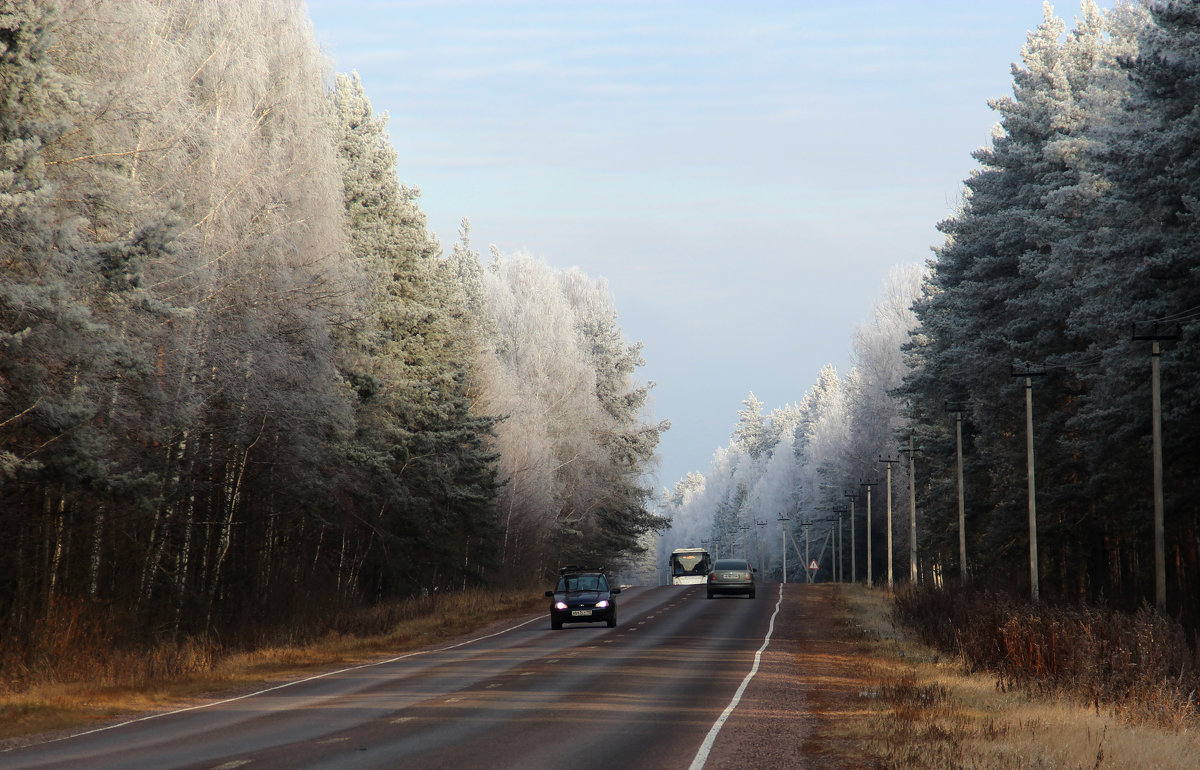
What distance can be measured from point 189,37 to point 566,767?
74.8 feet

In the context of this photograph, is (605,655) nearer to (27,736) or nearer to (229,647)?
(229,647)

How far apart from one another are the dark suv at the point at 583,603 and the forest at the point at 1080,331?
41.7 ft

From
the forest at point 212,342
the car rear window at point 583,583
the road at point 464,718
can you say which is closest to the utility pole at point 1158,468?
the road at point 464,718

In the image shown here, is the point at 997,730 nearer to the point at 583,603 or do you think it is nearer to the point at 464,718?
the point at 464,718

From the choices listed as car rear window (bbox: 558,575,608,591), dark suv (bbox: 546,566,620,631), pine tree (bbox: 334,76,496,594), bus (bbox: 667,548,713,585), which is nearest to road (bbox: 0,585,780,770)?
dark suv (bbox: 546,566,620,631)

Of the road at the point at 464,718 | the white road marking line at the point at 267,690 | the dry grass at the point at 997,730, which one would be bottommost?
the white road marking line at the point at 267,690

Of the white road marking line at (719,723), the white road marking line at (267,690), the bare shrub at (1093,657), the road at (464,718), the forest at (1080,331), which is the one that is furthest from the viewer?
the forest at (1080,331)

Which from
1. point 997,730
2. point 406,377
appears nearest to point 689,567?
point 406,377

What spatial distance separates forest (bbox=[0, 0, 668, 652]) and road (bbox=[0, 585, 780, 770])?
4.64 metres

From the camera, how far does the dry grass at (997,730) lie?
1259 centimetres

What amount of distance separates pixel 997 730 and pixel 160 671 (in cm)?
1507

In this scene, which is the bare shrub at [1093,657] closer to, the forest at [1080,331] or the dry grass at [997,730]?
the dry grass at [997,730]

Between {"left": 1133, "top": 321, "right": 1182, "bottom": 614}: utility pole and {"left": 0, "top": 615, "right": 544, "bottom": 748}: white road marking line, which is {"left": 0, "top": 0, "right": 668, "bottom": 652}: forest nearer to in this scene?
{"left": 0, "top": 615, "right": 544, "bottom": 748}: white road marking line

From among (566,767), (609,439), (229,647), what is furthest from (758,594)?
(566,767)
